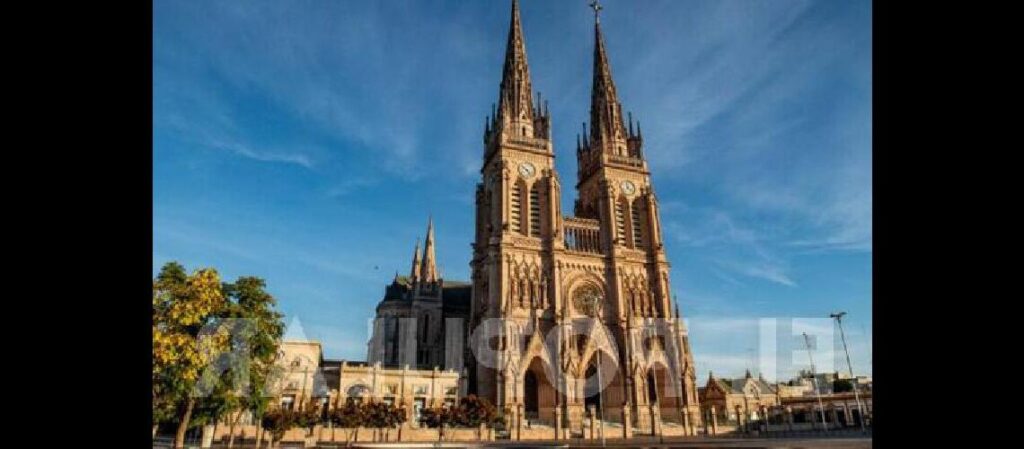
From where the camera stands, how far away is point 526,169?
202ft

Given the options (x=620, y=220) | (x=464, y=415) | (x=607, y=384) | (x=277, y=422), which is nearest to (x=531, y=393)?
(x=607, y=384)

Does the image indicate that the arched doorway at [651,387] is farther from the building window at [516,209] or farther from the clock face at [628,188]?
the clock face at [628,188]

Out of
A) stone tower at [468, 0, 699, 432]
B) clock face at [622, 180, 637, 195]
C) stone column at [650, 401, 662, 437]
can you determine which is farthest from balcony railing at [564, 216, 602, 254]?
stone column at [650, 401, 662, 437]

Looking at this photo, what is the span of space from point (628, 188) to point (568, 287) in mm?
15022

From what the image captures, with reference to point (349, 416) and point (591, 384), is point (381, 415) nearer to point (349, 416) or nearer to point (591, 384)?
point (349, 416)

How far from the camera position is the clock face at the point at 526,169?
61.2m

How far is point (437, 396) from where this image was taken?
167ft

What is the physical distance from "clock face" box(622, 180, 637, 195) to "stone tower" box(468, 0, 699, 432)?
5.5 inches
